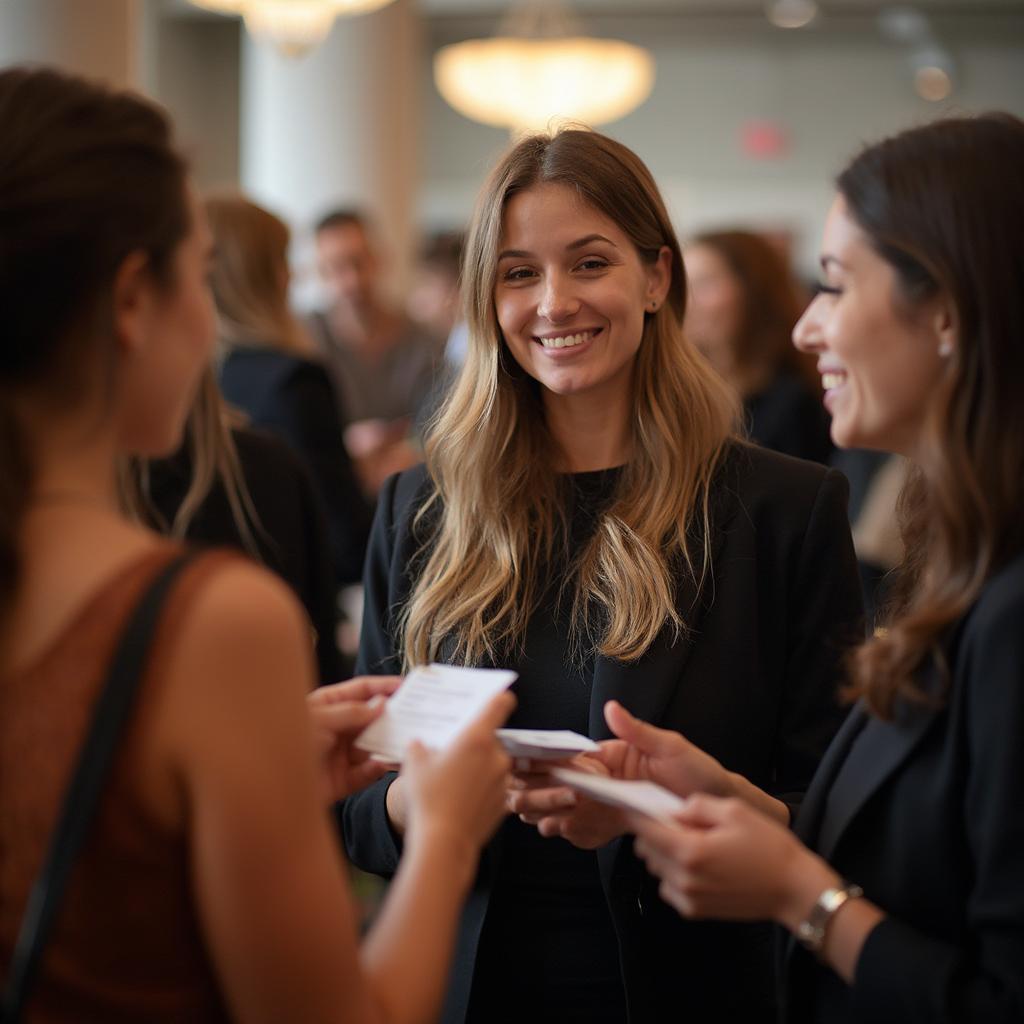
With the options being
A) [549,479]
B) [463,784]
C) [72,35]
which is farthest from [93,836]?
[72,35]

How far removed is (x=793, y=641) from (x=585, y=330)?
2.04 ft

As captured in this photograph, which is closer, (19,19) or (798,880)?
(798,880)

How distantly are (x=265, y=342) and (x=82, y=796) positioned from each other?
272 centimetres

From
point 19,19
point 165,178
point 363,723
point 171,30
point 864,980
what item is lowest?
point 864,980

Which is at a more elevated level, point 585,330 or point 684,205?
point 684,205

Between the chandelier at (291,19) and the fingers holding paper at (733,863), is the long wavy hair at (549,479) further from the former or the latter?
the chandelier at (291,19)

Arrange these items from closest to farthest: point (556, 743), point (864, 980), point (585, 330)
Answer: point (864, 980)
point (556, 743)
point (585, 330)

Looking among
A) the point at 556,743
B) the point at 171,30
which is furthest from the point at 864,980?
the point at 171,30

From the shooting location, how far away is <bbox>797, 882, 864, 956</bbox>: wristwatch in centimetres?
146

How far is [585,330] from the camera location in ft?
7.32

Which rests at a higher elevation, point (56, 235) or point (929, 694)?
point (56, 235)

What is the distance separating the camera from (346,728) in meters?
1.67

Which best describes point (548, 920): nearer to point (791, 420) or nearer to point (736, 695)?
point (736, 695)

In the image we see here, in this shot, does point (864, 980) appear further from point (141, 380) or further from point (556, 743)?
point (141, 380)
